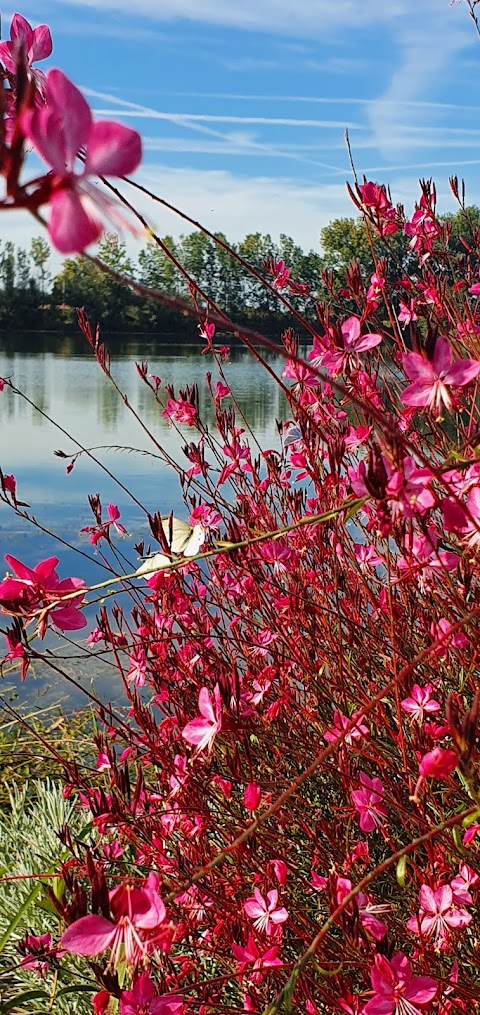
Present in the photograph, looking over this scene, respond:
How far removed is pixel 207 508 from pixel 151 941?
1.44m

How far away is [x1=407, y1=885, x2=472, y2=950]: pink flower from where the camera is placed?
4.32 feet

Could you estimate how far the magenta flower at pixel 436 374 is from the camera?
869mm

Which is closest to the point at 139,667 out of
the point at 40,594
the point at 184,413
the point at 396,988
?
the point at 184,413

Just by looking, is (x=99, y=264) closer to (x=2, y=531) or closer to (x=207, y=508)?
(x=207, y=508)

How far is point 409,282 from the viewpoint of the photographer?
8.96ft

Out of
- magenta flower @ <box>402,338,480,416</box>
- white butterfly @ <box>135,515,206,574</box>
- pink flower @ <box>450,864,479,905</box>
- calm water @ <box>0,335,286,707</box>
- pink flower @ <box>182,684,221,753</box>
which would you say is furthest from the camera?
calm water @ <box>0,335,286,707</box>

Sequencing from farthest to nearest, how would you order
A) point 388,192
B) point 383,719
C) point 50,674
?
point 50,674 → point 388,192 → point 383,719

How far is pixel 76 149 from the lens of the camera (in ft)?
1.53

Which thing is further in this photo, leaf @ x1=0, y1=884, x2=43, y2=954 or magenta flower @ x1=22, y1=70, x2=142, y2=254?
leaf @ x1=0, y1=884, x2=43, y2=954

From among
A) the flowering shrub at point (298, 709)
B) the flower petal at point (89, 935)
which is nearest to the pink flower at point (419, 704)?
the flowering shrub at point (298, 709)

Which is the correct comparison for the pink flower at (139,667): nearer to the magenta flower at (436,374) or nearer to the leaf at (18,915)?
the leaf at (18,915)

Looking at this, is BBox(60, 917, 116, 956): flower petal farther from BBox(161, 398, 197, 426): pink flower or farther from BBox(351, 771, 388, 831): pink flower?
BBox(161, 398, 197, 426): pink flower

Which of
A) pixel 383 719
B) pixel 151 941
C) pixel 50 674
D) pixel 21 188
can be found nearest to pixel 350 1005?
pixel 383 719

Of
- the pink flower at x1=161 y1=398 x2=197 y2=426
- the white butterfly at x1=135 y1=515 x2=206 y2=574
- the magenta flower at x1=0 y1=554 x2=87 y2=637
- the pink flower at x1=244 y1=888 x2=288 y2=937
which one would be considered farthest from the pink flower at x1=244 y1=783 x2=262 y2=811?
the pink flower at x1=161 y1=398 x2=197 y2=426
